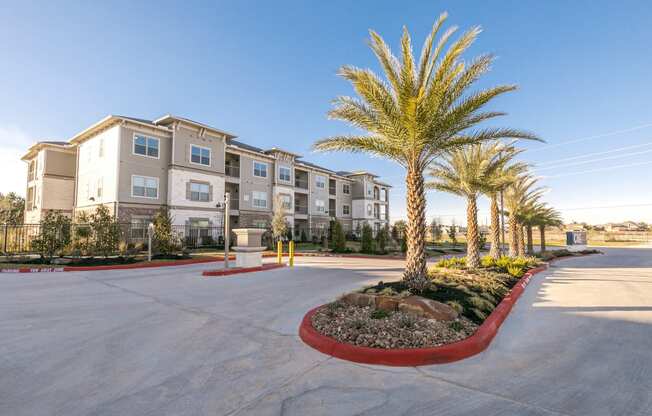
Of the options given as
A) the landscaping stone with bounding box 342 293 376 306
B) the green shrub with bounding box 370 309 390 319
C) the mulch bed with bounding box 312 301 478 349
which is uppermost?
the landscaping stone with bounding box 342 293 376 306

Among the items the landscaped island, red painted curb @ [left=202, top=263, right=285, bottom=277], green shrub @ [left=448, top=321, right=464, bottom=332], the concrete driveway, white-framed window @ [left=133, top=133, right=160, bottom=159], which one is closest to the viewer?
the concrete driveway

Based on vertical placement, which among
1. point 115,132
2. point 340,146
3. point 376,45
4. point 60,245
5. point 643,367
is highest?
point 115,132

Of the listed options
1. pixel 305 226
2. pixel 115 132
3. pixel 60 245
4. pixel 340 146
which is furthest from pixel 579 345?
pixel 305 226

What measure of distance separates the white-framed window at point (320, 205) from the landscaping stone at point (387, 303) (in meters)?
34.4

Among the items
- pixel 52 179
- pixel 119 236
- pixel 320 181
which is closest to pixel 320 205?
pixel 320 181

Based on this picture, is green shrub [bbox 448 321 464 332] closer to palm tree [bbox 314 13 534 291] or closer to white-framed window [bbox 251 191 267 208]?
palm tree [bbox 314 13 534 291]

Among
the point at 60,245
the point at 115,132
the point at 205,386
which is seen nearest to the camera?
the point at 205,386

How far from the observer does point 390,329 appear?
4.75 metres

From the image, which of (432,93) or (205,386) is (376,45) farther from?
(205,386)

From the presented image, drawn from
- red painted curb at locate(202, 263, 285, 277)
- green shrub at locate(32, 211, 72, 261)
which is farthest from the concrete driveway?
green shrub at locate(32, 211, 72, 261)

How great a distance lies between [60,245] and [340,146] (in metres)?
15.7

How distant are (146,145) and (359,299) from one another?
24.1m

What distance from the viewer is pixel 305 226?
3888 cm

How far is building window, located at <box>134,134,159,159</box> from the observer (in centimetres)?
2330
